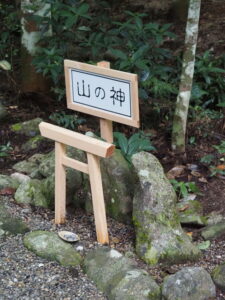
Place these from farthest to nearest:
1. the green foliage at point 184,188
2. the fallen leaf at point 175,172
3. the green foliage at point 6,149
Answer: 1. the green foliage at point 6,149
2. the fallen leaf at point 175,172
3. the green foliage at point 184,188

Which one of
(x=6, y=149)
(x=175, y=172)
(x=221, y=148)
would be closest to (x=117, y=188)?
(x=175, y=172)

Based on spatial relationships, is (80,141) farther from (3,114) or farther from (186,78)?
(3,114)

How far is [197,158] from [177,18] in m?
3.35

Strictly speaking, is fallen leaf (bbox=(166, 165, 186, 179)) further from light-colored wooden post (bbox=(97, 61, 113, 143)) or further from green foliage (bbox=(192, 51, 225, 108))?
green foliage (bbox=(192, 51, 225, 108))

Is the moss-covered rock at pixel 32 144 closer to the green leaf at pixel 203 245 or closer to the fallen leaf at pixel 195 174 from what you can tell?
the fallen leaf at pixel 195 174

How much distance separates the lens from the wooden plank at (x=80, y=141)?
3.20m

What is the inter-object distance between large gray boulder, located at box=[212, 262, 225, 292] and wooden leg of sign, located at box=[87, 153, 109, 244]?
2.50ft

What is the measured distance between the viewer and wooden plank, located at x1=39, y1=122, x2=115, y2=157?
10.5 feet

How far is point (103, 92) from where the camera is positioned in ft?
11.7

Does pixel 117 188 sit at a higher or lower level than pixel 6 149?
higher

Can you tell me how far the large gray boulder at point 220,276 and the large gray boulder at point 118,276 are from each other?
1.18ft

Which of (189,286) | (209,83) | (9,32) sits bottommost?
(189,286)

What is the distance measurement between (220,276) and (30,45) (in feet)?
12.2

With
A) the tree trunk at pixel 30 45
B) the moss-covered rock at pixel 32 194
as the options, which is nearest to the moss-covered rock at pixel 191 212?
the moss-covered rock at pixel 32 194
